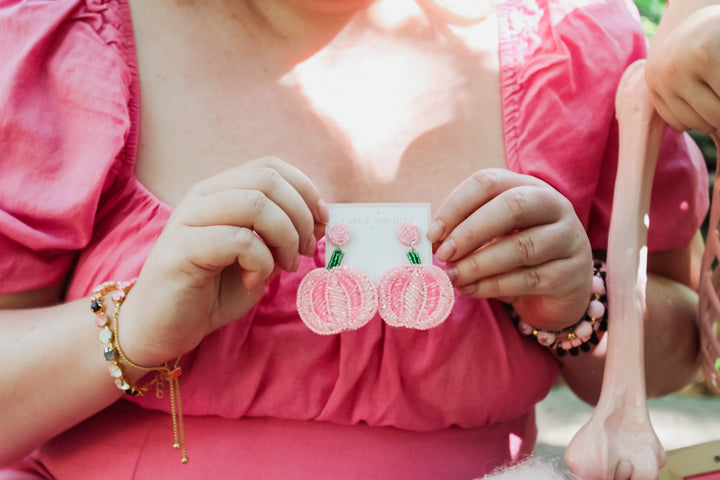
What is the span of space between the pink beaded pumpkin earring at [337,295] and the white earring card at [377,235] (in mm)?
12

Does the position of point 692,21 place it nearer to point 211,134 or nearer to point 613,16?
point 613,16

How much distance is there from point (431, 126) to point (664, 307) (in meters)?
0.54

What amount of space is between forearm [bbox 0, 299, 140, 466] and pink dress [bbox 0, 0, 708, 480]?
0.08 meters

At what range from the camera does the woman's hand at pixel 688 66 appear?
801 millimetres

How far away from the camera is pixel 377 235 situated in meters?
0.84

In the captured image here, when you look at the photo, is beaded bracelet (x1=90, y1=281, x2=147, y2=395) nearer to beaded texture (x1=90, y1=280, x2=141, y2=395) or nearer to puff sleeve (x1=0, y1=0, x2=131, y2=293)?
beaded texture (x1=90, y1=280, x2=141, y2=395)

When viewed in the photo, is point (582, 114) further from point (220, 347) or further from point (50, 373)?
point (50, 373)

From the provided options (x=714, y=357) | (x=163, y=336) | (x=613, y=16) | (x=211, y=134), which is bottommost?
(x=714, y=357)

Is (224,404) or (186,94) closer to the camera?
(224,404)

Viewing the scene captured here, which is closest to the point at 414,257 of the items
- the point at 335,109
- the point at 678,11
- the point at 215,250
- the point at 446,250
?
the point at 446,250

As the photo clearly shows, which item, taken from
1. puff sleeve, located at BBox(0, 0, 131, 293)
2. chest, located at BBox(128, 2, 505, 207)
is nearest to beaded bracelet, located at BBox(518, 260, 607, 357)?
chest, located at BBox(128, 2, 505, 207)

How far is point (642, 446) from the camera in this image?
79 centimetres

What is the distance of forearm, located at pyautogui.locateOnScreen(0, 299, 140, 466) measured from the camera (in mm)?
862

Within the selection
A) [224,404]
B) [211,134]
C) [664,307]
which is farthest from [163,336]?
[664,307]
